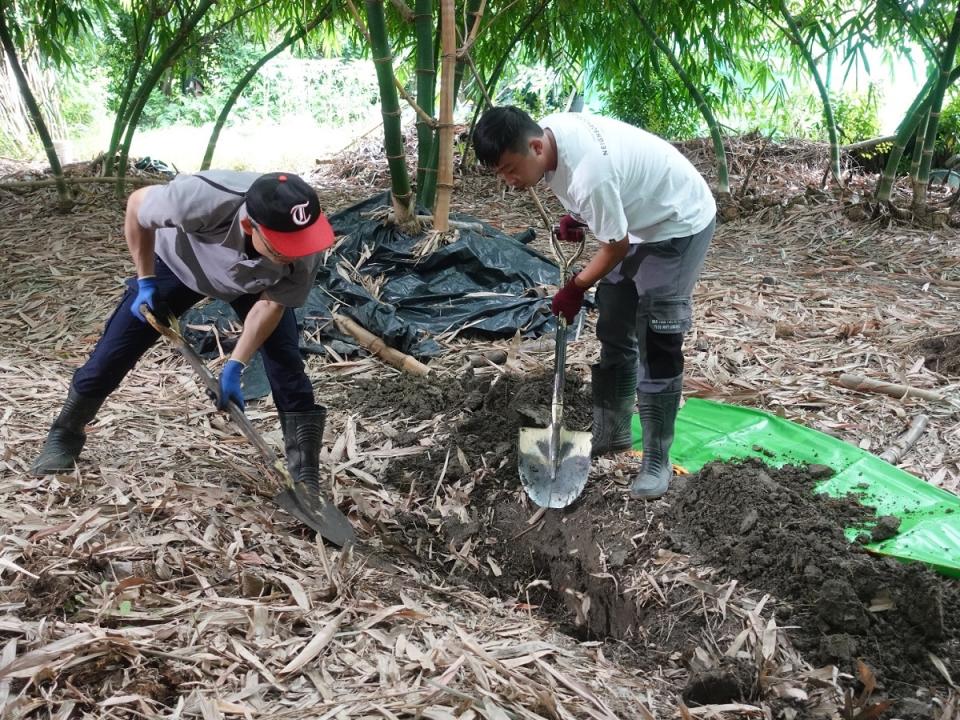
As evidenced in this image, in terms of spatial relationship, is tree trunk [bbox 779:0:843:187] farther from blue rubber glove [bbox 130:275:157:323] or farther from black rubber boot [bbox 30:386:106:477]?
black rubber boot [bbox 30:386:106:477]

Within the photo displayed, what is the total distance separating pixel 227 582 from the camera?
7.21 feet

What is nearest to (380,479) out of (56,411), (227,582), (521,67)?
(227,582)

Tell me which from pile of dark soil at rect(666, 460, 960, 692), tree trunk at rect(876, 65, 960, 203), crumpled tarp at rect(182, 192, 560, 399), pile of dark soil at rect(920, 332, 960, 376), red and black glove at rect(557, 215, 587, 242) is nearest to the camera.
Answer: pile of dark soil at rect(666, 460, 960, 692)

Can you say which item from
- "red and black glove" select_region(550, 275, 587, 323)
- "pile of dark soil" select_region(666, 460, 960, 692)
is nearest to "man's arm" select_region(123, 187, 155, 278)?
"red and black glove" select_region(550, 275, 587, 323)

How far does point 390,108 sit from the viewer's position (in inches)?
181

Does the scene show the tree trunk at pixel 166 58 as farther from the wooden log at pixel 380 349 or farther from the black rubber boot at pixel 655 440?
the black rubber boot at pixel 655 440

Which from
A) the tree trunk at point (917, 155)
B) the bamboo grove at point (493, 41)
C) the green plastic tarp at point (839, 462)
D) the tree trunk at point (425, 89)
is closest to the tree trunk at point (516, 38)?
the bamboo grove at point (493, 41)

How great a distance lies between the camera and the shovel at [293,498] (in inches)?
95.7

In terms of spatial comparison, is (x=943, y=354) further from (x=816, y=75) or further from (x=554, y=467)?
(x=816, y=75)

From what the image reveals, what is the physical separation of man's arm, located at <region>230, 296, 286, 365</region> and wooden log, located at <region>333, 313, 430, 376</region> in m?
1.39

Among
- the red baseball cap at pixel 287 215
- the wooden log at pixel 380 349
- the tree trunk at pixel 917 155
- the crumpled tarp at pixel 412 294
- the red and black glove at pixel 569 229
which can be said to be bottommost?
the wooden log at pixel 380 349

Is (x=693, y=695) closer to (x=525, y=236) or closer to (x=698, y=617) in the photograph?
(x=698, y=617)

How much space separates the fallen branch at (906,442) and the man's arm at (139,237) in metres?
2.53

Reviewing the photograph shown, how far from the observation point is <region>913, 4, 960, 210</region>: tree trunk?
5480 millimetres
